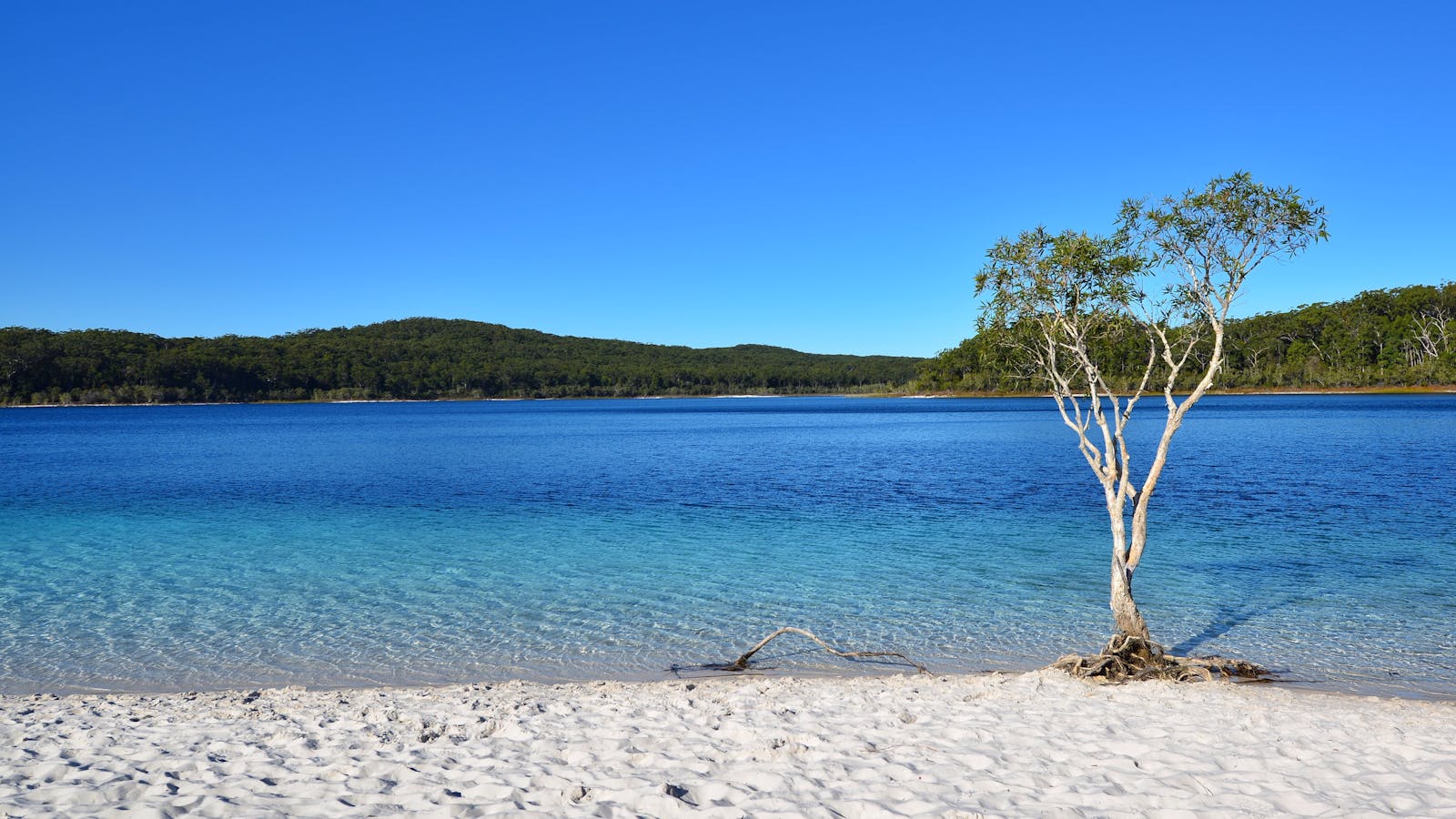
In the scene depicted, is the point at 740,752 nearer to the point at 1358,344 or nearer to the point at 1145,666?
the point at 1145,666

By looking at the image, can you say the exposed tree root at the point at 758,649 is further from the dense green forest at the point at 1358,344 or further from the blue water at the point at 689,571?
the dense green forest at the point at 1358,344

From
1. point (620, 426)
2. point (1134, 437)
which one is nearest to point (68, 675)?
point (1134, 437)

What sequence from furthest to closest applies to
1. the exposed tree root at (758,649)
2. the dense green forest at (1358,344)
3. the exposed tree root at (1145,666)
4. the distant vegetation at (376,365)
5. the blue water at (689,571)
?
the distant vegetation at (376,365) → the dense green forest at (1358,344) → the blue water at (689,571) → the exposed tree root at (758,649) → the exposed tree root at (1145,666)

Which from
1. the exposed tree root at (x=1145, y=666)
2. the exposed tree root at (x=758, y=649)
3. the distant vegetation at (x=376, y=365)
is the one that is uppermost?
the distant vegetation at (x=376, y=365)

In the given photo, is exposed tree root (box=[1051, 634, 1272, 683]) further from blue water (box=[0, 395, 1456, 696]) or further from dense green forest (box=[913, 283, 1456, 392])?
dense green forest (box=[913, 283, 1456, 392])

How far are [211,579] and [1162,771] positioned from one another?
15502 millimetres

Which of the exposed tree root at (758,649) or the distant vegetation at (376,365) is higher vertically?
the distant vegetation at (376,365)

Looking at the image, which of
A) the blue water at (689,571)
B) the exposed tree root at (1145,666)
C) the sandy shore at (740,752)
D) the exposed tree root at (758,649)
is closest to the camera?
the sandy shore at (740,752)

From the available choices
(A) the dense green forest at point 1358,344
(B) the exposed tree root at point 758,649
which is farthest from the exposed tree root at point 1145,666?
(A) the dense green forest at point 1358,344

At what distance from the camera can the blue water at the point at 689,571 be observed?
10930mm

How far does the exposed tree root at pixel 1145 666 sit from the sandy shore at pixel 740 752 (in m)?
0.31

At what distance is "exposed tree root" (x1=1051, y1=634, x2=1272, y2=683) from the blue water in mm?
832

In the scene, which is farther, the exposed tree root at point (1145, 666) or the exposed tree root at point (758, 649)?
the exposed tree root at point (758, 649)

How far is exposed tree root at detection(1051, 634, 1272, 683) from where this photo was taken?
929 centimetres
